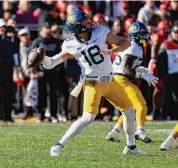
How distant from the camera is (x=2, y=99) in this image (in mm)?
14305

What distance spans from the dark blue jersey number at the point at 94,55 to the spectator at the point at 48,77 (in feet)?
18.7

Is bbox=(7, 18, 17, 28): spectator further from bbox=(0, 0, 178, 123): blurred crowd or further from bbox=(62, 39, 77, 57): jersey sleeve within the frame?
bbox=(62, 39, 77, 57): jersey sleeve

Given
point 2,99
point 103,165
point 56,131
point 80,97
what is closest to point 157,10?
point 80,97

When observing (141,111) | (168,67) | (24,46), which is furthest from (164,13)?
(141,111)

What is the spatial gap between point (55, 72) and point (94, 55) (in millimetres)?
5869

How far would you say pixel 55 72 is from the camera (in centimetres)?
1472

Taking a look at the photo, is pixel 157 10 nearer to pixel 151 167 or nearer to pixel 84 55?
pixel 84 55

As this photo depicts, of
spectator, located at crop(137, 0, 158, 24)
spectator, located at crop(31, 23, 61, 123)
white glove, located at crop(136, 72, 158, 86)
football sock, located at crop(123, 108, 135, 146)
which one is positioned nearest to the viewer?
football sock, located at crop(123, 108, 135, 146)

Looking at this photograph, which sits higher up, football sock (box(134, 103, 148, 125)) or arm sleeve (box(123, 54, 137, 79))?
arm sleeve (box(123, 54, 137, 79))

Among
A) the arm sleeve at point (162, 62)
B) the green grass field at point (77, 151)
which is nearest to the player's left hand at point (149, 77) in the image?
the green grass field at point (77, 151)

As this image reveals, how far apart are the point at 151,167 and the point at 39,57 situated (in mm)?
1828

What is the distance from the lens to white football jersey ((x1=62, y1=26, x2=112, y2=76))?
8875 mm

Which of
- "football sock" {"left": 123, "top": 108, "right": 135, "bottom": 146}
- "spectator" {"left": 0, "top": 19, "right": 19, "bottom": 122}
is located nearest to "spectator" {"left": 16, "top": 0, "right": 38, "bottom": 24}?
"spectator" {"left": 0, "top": 19, "right": 19, "bottom": 122}

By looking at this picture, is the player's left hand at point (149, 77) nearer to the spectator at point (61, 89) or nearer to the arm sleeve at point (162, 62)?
the arm sleeve at point (162, 62)
